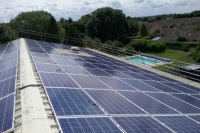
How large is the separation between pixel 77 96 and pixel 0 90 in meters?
3.57

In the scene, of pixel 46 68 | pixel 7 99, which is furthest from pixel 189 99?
pixel 7 99

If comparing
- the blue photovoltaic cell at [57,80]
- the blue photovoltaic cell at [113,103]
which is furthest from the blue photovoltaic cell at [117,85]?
the blue photovoltaic cell at [57,80]

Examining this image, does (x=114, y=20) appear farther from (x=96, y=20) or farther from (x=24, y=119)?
(x=24, y=119)

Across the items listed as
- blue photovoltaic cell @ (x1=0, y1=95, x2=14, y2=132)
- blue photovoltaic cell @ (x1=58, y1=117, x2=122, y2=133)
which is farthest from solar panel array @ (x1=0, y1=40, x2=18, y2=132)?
blue photovoltaic cell @ (x1=58, y1=117, x2=122, y2=133)

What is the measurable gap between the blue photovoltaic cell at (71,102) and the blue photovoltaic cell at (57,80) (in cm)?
52

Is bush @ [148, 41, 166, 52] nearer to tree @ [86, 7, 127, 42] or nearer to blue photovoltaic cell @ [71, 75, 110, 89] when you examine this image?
tree @ [86, 7, 127, 42]

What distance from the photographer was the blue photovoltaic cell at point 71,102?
17.4ft

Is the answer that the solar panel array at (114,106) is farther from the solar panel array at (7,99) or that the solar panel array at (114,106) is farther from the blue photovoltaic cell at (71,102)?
the solar panel array at (7,99)

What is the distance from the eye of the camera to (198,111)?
7520 mm

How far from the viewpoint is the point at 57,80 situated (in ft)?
25.6

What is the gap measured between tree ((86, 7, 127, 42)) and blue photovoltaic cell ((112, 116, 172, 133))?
51.5 meters

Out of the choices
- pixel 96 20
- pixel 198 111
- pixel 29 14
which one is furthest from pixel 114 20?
pixel 198 111

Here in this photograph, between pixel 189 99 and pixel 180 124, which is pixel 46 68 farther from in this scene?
pixel 189 99

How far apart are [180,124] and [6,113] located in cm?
585
